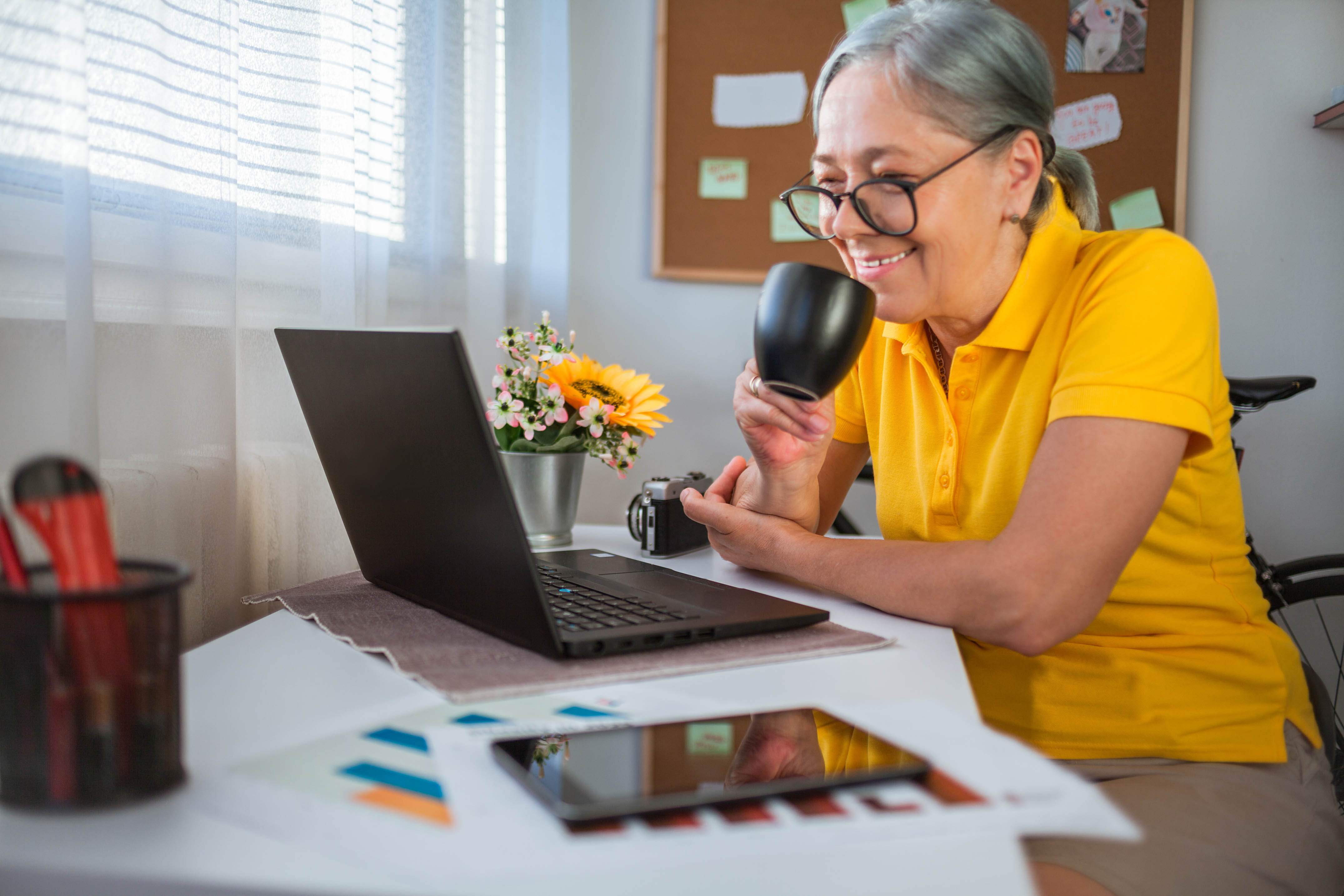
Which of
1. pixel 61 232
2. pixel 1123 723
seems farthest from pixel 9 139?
pixel 1123 723

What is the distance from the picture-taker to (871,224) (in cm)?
97

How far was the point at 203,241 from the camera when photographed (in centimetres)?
90

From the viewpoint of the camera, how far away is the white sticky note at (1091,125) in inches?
81.0

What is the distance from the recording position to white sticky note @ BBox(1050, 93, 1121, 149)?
6.75ft

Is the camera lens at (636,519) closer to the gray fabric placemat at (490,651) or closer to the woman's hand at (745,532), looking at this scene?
the woman's hand at (745,532)

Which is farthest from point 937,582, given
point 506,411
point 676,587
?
point 506,411

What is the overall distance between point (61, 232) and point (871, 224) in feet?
2.27

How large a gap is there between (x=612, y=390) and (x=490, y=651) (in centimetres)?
58

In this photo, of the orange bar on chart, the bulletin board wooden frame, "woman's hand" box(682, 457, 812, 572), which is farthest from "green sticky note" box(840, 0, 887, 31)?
the orange bar on chart

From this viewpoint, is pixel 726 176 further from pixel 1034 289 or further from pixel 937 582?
pixel 937 582

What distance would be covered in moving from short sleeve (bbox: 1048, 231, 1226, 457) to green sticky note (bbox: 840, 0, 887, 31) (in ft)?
4.36

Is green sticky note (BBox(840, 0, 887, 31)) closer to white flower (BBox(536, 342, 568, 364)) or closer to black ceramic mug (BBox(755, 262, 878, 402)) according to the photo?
white flower (BBox(536, 342, 568, 364))

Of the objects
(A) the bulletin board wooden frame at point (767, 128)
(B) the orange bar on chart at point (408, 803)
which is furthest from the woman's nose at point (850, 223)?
(A) the bulletin board wooden frame at point (767, 128)

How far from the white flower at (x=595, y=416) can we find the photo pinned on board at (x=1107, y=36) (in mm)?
1455
